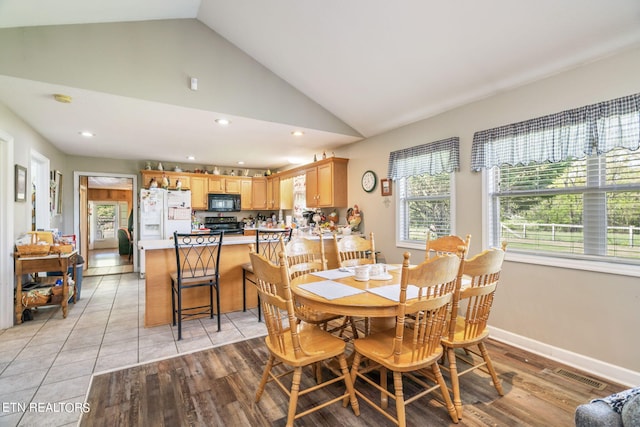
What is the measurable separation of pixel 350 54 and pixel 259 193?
15.2 ft

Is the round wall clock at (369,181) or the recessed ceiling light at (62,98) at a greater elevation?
the recessed ceiling light at (62,98)

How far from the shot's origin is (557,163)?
100 inches

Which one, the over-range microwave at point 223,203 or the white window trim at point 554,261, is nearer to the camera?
the white window trim at point 554,261

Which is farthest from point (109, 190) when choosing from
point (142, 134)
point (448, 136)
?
point (448, 136)

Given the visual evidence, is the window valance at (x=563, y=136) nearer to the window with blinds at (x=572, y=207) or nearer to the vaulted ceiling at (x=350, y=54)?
the window with blinds at (x=572, y=207)

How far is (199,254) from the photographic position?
3.47 m

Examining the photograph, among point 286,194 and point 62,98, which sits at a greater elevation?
point 62,98

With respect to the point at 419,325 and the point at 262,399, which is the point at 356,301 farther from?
the point at 262,399

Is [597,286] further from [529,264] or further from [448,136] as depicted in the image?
[448,136]

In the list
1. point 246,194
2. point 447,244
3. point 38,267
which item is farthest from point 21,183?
point 447,244

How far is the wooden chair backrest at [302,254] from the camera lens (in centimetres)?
248

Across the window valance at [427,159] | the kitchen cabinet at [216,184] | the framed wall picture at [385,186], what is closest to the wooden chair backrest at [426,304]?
the window valance at [427,159]

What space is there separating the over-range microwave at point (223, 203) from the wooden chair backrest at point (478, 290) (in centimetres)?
570

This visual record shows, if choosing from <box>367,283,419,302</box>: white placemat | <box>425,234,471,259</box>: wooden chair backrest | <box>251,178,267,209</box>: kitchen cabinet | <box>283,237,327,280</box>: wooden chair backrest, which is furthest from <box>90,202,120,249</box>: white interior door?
<box>367,283,419,302</box>: white placemat
